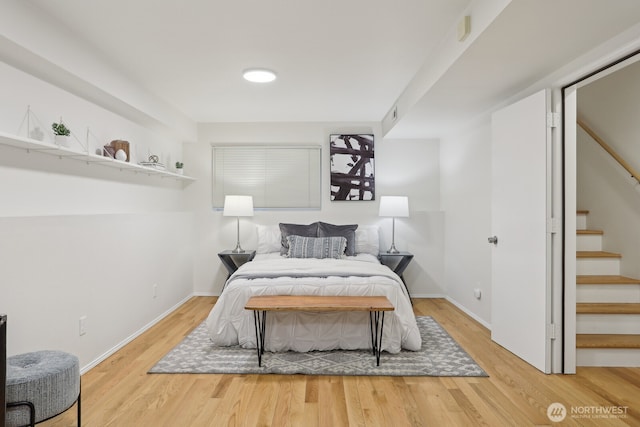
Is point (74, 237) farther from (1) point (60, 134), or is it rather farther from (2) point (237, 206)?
(2) point (237, 206)

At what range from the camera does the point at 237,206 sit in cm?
471

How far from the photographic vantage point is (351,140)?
16.6 ft

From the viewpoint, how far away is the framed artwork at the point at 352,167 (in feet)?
16.6

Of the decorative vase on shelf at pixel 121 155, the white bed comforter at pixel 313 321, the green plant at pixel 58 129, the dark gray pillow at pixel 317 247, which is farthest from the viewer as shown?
the dark gray pillow at pixel 317 247

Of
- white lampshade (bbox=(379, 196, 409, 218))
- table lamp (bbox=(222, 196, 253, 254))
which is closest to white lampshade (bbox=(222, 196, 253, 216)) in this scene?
table lamp (bbox=(222, 196, 253, 254))

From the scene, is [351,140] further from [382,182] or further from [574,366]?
[574,366]

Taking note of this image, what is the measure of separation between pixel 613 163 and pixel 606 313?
4.94 feet

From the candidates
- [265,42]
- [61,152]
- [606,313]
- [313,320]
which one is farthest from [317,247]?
[606,313]

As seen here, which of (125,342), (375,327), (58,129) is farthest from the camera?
(125,342)

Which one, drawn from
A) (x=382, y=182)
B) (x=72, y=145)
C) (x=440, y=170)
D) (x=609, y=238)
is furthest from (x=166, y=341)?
(x=609, y=238)

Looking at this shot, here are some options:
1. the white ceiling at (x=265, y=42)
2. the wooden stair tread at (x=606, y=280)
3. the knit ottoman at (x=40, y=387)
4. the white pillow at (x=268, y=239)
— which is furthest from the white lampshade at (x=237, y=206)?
the wooden stair tread at (x=606, y=280)

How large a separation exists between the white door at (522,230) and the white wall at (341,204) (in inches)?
71.7

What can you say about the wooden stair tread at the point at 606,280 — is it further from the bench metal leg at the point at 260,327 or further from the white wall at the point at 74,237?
the white wall at the point at 74,237

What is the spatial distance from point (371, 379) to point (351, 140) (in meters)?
3.33
